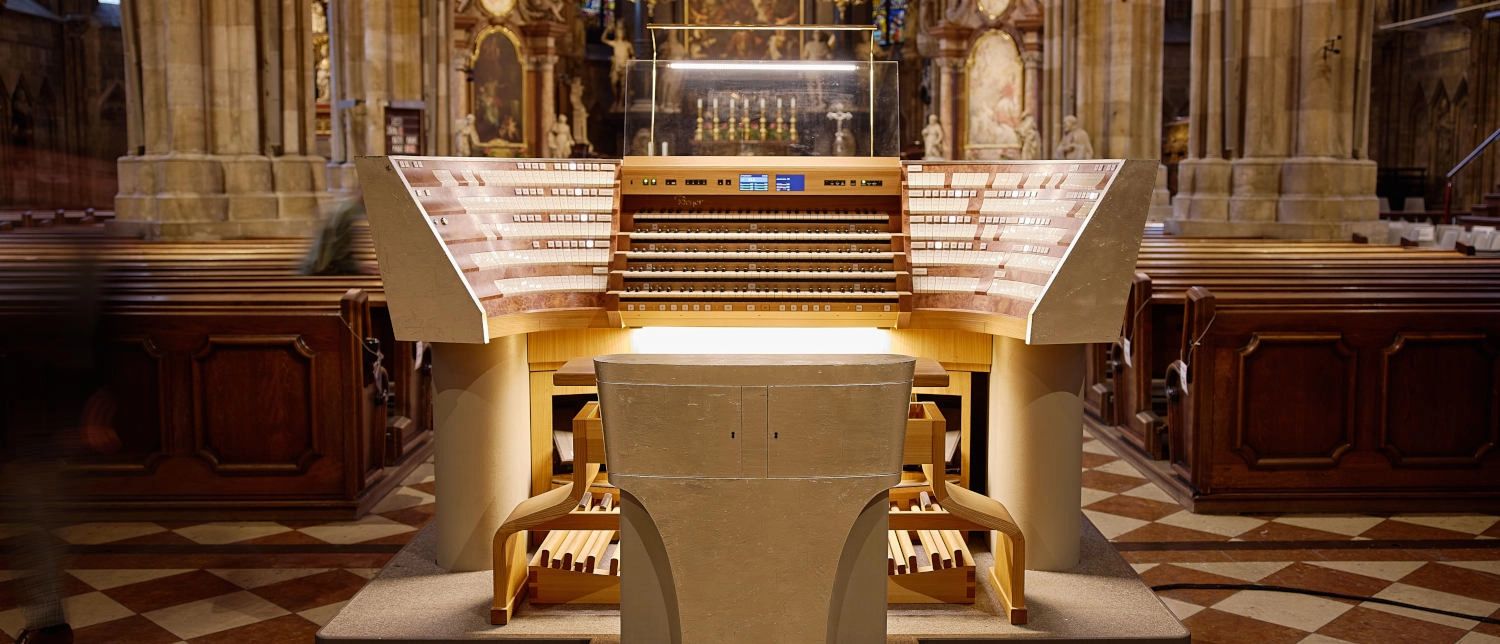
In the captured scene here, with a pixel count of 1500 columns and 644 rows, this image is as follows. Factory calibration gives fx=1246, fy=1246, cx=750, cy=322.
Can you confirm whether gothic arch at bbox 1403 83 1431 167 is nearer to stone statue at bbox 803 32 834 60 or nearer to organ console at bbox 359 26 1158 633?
stone statue at bbox 803 32 834 60

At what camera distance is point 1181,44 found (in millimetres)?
29469

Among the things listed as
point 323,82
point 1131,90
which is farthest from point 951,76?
point 323,82

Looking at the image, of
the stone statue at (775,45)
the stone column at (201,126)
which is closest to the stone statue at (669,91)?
the stone column at (201,126)

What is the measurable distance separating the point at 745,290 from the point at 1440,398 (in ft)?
11.7

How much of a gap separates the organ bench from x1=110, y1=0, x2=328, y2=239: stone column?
9.16 metres

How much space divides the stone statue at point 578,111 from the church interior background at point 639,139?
0.08 m

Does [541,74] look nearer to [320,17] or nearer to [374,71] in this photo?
[320,17]

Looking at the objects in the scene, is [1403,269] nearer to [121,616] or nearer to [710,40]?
[121,616]

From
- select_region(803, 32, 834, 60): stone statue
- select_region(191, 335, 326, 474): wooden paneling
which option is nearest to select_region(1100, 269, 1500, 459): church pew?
select_region(191, 335, 326, 474): wooden paneling

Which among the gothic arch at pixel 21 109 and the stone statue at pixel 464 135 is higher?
the gothic arch at pixel 21 109

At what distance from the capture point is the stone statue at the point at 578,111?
2861cm

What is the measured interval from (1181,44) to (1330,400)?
25835 mm

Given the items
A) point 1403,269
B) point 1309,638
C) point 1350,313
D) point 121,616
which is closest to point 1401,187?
point 1403,269

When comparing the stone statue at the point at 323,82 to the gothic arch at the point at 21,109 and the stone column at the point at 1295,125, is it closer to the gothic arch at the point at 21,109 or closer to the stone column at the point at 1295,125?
the gothic arch at the point at 21,109
